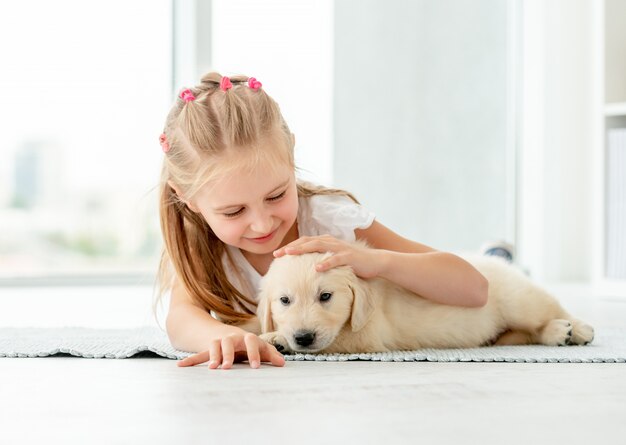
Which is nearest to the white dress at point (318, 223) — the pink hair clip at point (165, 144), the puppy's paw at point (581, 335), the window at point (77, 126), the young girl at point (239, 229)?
the young girl at point (239, 229)

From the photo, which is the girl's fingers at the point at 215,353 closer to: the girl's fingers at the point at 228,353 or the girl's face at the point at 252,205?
the girl's fingers at the point at 228,353

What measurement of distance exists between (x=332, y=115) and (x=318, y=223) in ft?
8.38

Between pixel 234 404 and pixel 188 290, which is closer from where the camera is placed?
pixel 234 404

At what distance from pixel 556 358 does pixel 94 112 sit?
3024 millimetres

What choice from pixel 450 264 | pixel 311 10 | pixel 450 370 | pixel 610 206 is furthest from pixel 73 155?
pixel 450 370

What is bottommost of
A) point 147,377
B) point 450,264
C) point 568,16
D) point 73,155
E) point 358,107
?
point 147,377

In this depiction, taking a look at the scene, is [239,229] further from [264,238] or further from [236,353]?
[236,353]

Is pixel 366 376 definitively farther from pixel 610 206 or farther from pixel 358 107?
pixel 358 107

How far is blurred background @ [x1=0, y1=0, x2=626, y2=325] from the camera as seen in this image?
4.11 meters

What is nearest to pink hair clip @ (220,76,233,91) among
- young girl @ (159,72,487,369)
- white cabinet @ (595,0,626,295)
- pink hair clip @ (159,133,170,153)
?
young girl @ (159,72,487,369)

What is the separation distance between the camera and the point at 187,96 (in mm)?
1912

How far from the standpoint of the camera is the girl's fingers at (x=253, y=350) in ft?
5.00

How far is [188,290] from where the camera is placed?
192cm

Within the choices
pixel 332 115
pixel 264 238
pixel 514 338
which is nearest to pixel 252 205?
pixel 264 238
